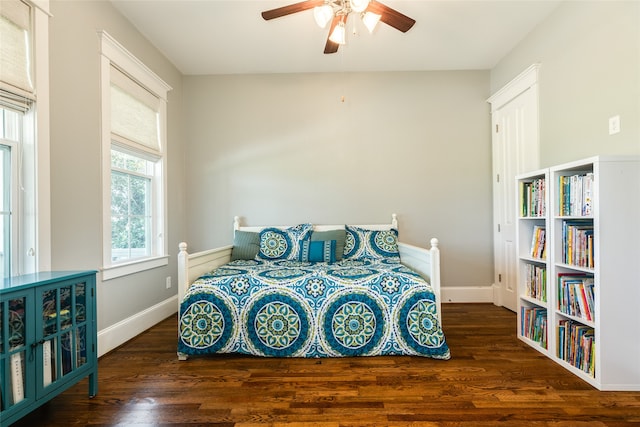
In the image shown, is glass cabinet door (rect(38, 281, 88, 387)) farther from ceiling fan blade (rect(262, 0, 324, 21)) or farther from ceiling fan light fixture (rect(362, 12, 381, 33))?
ceiling fan light fixture (rect(362, 12, 381, 33))

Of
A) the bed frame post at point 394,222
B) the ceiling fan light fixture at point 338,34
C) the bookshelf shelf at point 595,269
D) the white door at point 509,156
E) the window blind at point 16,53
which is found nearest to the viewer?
the window blind at point 16,53

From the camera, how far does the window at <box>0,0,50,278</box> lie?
1.63m

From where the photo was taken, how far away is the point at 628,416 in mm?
1475

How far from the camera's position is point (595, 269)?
170cm

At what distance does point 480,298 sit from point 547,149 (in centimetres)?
164

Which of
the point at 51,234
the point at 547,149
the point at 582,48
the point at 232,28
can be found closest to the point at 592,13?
the point at 582,48

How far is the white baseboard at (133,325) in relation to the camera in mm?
2211

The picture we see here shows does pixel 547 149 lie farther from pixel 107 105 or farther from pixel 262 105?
pixel 107 105

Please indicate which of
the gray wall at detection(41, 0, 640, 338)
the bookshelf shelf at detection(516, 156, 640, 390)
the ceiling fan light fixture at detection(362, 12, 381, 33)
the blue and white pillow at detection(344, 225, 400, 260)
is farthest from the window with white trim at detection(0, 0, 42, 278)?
the bookshelf shelf at detection(516, 156, 640, 390)

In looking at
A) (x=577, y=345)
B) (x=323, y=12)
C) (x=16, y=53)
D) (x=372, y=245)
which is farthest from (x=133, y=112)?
(x=577, y=345)

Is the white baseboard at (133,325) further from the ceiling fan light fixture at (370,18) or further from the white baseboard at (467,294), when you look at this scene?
the white baseboard at (467,294)

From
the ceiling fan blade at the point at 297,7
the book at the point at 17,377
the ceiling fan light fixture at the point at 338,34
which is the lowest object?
the book at the point at 17,377

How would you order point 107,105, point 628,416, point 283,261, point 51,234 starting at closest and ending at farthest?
point 628,416
point 51,234
point 107,105
point 283,261

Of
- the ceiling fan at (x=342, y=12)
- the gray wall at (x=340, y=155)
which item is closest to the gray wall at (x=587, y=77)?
the gray wall at (x=340, y=155)
